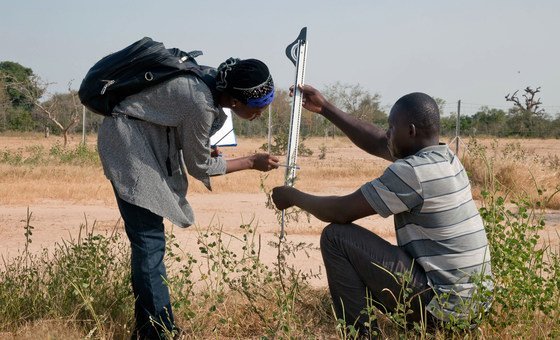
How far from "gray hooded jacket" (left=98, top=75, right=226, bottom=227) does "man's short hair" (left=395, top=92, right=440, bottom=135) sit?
0.89m

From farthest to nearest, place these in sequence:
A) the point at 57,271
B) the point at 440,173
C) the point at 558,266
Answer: the point at 57,271 < the point at 558,266 < the point at 440,173

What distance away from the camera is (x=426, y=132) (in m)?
3.29

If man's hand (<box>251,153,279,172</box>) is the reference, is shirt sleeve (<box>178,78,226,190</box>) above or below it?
above

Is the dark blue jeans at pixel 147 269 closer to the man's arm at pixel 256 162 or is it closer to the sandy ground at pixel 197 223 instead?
the man's arm at pixel 256 162

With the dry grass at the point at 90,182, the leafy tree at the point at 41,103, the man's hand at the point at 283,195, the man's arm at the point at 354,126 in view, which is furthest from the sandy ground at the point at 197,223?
the leafy tree at the point at 41,103

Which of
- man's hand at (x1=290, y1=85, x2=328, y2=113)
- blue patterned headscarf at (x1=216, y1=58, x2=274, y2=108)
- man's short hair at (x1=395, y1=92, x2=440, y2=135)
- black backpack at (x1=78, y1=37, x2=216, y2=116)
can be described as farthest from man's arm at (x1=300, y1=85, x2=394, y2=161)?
black backpack at (x1=78, y1=37, x2=216, y2=116)

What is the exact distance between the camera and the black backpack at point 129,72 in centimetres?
338

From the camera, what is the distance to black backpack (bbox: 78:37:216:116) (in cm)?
338

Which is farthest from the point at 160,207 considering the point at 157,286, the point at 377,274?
the point at 377,274

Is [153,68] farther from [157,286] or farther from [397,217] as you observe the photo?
[397,217]

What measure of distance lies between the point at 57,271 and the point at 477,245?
2341 millimetres

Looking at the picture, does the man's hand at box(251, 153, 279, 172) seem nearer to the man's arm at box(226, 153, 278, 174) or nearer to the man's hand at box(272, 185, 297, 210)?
the man's arm at box(226, 153, 278, 174)

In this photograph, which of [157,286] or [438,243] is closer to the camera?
[438,243]

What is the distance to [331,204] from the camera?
3.35 meters
